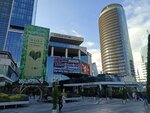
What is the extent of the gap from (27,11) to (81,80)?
76.0 m

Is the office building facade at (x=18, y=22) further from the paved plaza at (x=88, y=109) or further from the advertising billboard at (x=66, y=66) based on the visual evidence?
the paved plaza at (x=88, y=109)

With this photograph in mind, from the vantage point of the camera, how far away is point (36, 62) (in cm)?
3438

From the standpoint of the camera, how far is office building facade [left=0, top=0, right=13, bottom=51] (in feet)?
356

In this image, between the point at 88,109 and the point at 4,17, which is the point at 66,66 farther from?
the point at 4,17

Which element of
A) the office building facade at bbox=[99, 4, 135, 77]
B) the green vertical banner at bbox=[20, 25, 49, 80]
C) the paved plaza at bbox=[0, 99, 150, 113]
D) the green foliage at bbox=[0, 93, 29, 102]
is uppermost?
the office building facade at bbox=[99, 4, 135, 77]

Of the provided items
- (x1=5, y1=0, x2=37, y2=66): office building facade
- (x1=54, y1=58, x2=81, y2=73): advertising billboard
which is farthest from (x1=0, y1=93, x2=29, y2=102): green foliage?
(x1=5, y1=0, x2=37, y2=66): office building facade

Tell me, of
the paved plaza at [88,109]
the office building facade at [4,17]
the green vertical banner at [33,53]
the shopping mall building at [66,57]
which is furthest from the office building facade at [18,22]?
the paved plaza at [88,109]

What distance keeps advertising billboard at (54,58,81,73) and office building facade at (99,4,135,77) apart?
78.8 metres

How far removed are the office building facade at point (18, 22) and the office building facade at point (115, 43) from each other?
67468mm

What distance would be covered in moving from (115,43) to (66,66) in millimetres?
91387

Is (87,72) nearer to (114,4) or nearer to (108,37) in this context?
(108,37)

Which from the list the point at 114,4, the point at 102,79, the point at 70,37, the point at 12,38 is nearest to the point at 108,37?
the point at 114,4

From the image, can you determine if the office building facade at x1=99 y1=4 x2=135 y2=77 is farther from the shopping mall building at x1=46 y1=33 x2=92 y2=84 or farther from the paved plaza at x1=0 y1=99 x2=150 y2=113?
the paved plaza at x1=0 y1=99 x2=150 y2=113

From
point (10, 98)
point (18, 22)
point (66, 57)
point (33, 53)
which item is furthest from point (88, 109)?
point (18, 22)
